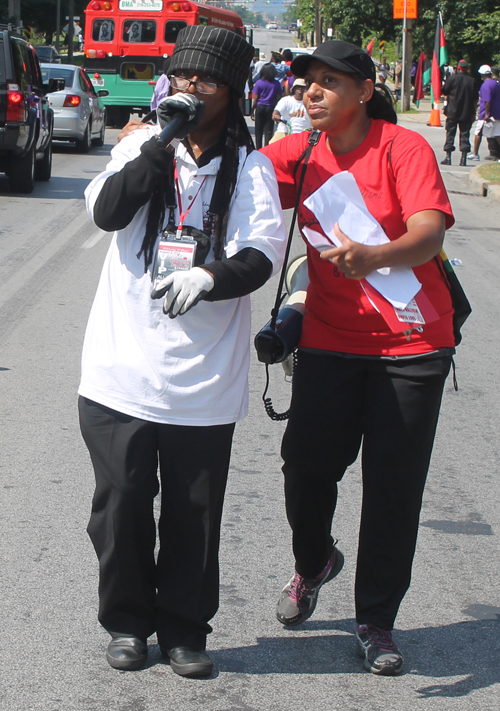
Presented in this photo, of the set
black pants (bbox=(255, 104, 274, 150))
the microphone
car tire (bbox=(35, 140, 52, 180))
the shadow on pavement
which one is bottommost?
the shadow on pavement

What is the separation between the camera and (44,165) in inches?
579

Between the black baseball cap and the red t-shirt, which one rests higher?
the black baseball cap

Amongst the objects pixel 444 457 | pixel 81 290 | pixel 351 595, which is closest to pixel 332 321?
pixel 351 595

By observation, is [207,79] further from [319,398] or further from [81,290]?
[81,290]

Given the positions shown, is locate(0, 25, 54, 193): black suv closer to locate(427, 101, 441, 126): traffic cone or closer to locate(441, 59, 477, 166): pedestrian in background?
locate(441, 59, 477, 166): pedestrian in background

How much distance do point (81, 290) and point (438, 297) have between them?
5.67 meters

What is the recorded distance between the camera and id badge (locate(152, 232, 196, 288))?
254 centimetres

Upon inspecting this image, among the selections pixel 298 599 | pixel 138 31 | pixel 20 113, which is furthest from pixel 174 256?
pixel 138 31

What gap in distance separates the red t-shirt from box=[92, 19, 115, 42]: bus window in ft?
75.5

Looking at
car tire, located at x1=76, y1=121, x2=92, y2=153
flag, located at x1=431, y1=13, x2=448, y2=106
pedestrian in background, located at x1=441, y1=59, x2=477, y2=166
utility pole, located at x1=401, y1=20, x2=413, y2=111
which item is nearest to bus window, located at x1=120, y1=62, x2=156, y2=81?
car tire, located at x1=76, y1=121, x2=92, y2=153

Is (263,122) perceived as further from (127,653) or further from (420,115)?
(420,115)

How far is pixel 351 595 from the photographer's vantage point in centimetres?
346

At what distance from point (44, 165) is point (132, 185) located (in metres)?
12.8

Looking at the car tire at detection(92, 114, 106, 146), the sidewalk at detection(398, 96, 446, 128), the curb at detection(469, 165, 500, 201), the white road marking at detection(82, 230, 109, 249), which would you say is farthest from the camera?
the sidewalk at detection(398, 96, 446, 128)
